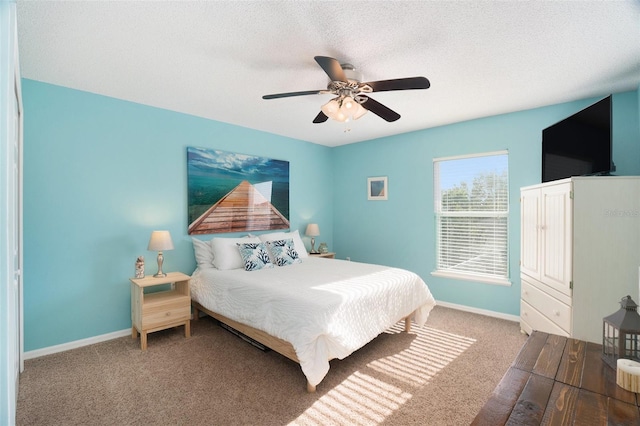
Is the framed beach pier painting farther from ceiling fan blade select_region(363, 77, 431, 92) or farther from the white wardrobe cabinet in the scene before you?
the white wardrobe cabinet

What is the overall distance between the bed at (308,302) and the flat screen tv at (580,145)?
1.90m

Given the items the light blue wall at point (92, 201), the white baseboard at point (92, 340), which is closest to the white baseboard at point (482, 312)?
the white baseboard at point (92, 340)

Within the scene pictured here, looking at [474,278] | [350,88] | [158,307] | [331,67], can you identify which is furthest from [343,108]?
[474,278]

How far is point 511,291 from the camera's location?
3834 millimetres

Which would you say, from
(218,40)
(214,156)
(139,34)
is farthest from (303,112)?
(139,34)

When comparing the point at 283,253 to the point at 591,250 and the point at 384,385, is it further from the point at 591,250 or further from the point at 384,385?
the point at 591,250

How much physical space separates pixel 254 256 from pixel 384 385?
202 centimetres

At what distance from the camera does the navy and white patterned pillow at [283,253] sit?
3938mm

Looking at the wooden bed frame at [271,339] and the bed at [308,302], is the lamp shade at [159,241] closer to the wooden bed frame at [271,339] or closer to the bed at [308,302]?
the bed at [308,302]

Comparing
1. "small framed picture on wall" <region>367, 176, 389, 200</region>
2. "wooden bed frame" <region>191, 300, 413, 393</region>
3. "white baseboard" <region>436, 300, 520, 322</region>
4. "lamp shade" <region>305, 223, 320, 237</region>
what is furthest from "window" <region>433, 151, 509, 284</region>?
"lamp shade" <region>305, 223, 320, 237</region>

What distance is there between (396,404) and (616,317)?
147 cm

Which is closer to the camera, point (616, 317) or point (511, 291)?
point (616, 317)

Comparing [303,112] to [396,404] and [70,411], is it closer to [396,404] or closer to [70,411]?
[396,404]

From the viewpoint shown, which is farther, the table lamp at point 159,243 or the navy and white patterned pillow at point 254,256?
the navy and white patterned pillow at point 254,256
